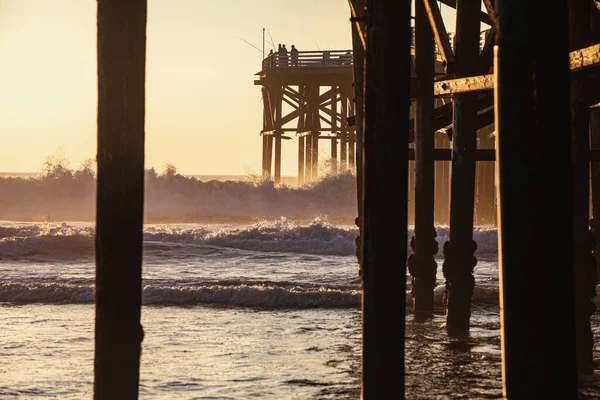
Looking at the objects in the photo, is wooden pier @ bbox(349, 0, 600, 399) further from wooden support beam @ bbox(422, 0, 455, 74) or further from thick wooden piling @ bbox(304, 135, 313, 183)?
thick wooden piling @ bbox(304, 135, 313, 183)

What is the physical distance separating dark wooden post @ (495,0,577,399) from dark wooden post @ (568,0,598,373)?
3113 millimetres

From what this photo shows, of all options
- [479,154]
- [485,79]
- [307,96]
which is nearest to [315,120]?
[307,96]

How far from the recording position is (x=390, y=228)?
4.03m

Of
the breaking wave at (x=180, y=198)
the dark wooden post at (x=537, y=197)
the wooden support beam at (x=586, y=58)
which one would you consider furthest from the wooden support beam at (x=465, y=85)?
the breaking wave at (x=180, y=198)

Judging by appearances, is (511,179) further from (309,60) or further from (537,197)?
(309,60)

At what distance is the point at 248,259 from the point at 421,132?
32.3 ft

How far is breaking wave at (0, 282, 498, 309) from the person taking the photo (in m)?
11.3

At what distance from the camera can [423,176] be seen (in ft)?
28.3

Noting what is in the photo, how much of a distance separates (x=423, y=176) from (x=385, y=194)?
4.69 meters

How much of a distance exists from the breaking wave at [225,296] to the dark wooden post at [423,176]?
1.84m

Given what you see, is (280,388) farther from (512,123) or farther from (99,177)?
(512,123)

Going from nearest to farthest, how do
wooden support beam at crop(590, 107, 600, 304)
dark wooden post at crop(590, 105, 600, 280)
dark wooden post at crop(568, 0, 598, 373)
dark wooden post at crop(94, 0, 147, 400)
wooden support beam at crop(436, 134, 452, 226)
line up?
Result: dark wooden post at crop(94, 0, 147, 400) → dark wooden post at crop(568, 0, 598, 373) → wooden support beam at crop(590, 107, 600, 304) → dark wooden post at crop(590, 105, 600, 280) → wooden support beam at crop(436, 134, 452, 226)

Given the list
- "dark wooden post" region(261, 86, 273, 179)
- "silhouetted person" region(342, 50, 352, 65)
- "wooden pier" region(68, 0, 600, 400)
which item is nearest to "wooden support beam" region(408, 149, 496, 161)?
"wooden pier" region(68, 0, 600, 400)

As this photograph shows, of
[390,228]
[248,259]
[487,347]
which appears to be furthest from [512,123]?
[248,259]
